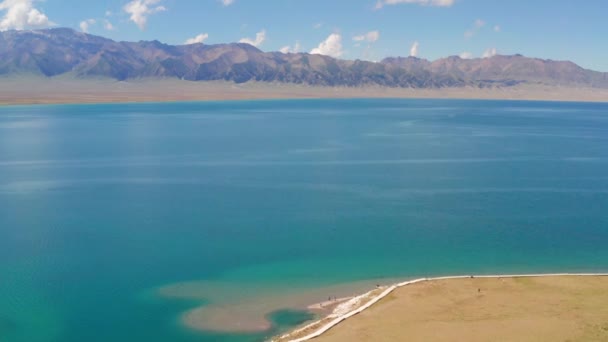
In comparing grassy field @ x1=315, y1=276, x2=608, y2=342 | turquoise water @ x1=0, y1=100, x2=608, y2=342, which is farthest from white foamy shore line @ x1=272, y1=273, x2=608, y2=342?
turquoise water @ x1=0, y1=100, x2=608, y2=342

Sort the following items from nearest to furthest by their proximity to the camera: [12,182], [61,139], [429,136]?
1. [12,182]
2. [61,139]
3. [429,136]

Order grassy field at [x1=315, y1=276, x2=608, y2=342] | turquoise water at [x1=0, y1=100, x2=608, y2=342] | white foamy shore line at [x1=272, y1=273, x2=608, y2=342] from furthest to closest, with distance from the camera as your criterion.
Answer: turquoise water at [x1=0, y1=100, x2=608, y2=342] < white foamy shore line at [x1=272, y1=273, x2=608, y2=342] < grassy field at [x1=315, y1=276, x2=608, y2=342]

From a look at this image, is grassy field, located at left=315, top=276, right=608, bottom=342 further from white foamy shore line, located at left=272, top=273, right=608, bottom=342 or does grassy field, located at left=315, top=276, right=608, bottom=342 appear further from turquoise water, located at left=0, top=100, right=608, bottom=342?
turquoise water, located at left=0, top=100, right=608, bottom=342

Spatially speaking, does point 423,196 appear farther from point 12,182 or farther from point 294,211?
point 12,182

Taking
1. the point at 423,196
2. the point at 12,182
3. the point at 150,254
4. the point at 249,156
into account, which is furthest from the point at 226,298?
the point at 249,156

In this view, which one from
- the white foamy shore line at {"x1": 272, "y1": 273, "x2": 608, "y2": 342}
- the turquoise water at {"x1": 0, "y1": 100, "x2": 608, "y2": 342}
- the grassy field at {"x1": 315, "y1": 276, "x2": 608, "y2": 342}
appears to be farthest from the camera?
the turquoise water at {"x1": 0, "y1": 100, "x2": 608, "y2": 342}

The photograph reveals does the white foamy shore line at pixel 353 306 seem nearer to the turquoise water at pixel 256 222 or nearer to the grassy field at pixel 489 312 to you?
the grassy field at pixel 489 312
